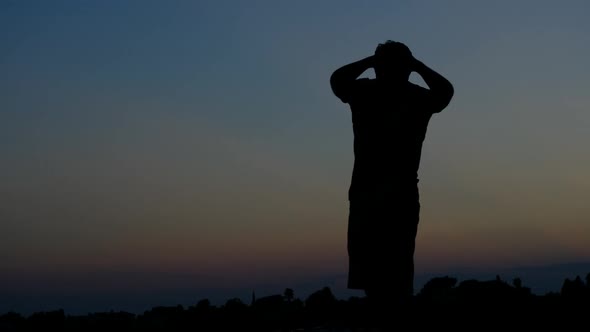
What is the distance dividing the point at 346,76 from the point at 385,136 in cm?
63

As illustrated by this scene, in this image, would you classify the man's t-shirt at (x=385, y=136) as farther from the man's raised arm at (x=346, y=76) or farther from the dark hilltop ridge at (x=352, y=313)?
the dark hilltop ridge at (x=352, y=313)

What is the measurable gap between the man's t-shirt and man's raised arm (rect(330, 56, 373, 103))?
26 mm

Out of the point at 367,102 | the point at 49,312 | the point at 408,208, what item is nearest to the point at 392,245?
the point at 408,208

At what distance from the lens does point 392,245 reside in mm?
6602

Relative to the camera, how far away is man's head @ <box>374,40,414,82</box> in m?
6.71

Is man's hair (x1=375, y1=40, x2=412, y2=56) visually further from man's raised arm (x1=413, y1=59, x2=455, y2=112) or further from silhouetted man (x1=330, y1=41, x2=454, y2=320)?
man's raised arm (x1=413, y1=59, x2=455, y2=112)

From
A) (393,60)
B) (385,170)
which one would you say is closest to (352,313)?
(385,170)

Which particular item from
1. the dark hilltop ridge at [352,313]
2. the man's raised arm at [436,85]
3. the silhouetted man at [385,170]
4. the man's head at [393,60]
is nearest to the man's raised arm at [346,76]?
the silhouetted man at [385,170]

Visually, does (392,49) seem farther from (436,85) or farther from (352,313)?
(352,313)

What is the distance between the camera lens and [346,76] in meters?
6.71

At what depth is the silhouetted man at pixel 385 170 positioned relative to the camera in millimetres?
6594

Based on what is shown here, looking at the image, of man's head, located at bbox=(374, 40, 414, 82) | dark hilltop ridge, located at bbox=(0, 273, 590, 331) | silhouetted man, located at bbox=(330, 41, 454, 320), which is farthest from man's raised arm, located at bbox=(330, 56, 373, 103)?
dark hilltop ridge, located at bbox=(0, 273, 590, 331)

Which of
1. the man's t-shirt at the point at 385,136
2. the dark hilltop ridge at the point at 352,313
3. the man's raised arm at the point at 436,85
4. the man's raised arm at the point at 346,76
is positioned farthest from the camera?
the dark hilltop ridge at the point at 352,313

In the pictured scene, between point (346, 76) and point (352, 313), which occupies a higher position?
point (346, 76)
